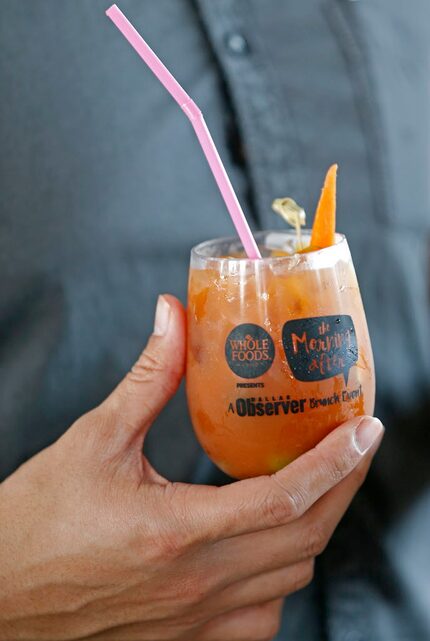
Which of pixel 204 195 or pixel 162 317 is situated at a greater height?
pixel 204 195

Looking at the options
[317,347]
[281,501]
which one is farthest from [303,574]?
[317,347]

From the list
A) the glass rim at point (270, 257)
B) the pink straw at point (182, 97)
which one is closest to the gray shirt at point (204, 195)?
the glass rim at point (270, 257)

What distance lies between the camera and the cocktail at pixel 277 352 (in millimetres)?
912

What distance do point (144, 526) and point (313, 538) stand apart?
8.8 inches

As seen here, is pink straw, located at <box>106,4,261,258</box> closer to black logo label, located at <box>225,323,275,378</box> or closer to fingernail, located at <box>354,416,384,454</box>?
black logo label, located at <box>225,323,275,378</box>

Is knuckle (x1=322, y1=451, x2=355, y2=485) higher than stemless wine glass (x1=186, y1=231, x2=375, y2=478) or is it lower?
lower

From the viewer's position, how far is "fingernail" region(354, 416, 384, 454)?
90cm

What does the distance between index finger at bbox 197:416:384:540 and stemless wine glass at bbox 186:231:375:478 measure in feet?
0.16

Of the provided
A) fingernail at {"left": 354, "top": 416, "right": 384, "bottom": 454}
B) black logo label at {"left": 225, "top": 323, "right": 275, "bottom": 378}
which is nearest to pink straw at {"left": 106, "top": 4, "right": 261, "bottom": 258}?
black logo label at {"left": 225, "top": 323, "right": 275, "bottom": 378}

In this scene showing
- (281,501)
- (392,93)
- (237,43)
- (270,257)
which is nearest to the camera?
(281,501)

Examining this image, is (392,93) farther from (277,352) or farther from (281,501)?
(281,501)

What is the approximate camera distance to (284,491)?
880 millimetres

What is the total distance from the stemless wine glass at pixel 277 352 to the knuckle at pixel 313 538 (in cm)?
10

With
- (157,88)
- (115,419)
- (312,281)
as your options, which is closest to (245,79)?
(157,88)
